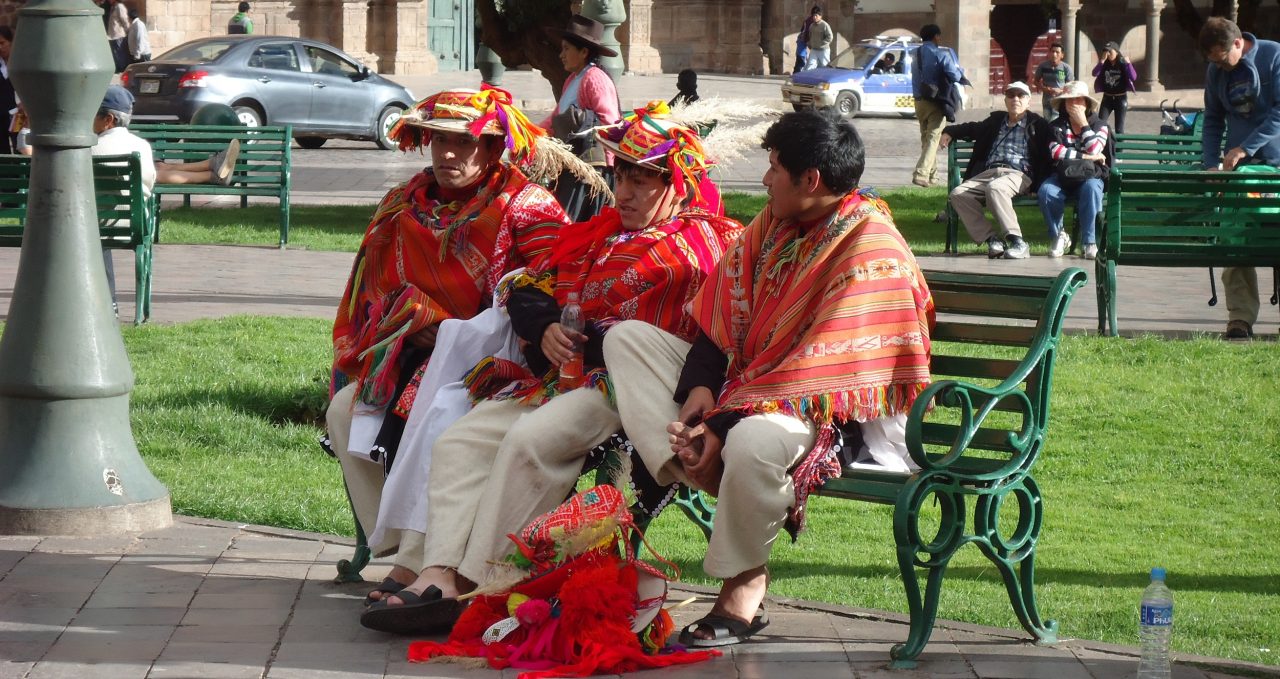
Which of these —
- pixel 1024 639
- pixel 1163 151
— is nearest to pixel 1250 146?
pixel 1163 151

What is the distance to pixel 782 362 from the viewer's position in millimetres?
4574

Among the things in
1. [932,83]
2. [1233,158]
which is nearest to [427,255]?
[1233,158]

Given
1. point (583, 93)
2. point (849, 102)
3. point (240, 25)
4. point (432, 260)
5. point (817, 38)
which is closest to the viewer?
point (432, 260)

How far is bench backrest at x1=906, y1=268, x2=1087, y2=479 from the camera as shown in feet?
14.3

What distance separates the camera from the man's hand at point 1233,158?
10297 mm

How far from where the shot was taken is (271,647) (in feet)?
15.0

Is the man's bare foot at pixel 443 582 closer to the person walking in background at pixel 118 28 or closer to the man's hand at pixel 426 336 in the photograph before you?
the man's hand at pixel 426 336

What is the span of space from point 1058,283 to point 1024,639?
930 mm

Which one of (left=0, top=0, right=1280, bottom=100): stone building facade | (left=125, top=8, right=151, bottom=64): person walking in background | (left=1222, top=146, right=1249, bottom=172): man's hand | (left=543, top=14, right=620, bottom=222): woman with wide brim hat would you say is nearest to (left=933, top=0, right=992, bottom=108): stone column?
(left=0, top=0, right=1280, bottom=100): stone building facade

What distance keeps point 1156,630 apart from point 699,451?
1196 millimetres

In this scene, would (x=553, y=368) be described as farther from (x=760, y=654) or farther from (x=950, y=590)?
(x=950, y=590)

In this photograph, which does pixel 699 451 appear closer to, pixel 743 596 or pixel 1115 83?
pixel 743 596

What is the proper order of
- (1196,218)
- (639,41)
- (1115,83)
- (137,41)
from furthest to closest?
(639,41) < (137,41) < (1115,83) < (1196,218)

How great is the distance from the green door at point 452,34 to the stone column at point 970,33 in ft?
33.5
